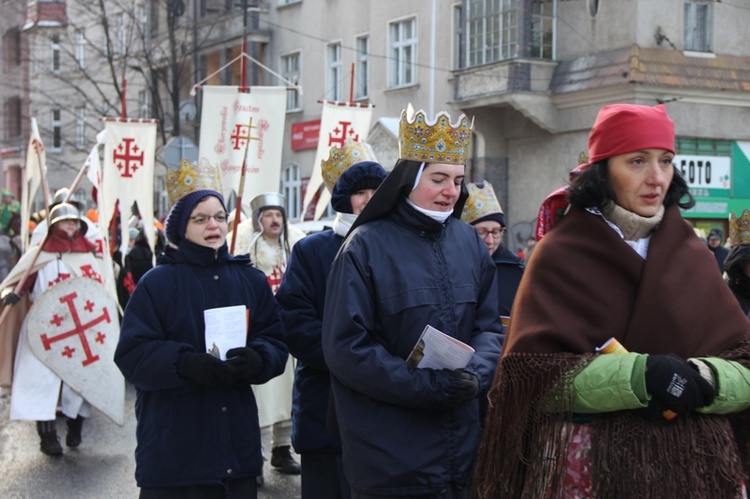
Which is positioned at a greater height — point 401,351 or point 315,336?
point 401,351

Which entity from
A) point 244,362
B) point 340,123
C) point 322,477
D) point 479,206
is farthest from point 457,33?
point 244,362

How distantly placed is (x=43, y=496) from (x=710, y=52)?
718 inches

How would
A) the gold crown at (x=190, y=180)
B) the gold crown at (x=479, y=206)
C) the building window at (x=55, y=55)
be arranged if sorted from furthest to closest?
the building window at (x=55, y=55) < the gold crown at (x=479, y=206) < the gold crown at (x=190, y=180)

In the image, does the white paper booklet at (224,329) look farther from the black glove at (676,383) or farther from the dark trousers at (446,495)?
the black glove at (676,383)

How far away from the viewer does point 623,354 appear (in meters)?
3.18

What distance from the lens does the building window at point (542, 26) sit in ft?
77.4

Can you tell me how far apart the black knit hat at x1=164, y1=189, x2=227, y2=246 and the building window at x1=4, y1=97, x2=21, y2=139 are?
49867mm

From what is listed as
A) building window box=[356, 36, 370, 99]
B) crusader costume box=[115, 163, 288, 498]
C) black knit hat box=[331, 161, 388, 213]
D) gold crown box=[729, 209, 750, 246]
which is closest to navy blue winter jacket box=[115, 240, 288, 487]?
crusader costume box=[115, 163, 288, 498]

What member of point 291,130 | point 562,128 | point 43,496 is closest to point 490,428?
point 43,496

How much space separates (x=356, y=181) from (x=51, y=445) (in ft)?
15.9

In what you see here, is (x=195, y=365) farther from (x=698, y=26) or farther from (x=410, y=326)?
(x=698, y=26)

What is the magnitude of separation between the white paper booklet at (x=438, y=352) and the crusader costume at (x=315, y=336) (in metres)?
1.37

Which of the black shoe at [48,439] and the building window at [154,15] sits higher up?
the building window at [154,15]

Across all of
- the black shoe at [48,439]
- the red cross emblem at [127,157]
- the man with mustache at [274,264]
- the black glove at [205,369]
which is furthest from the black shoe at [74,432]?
the red cross emblem at [127,157]
